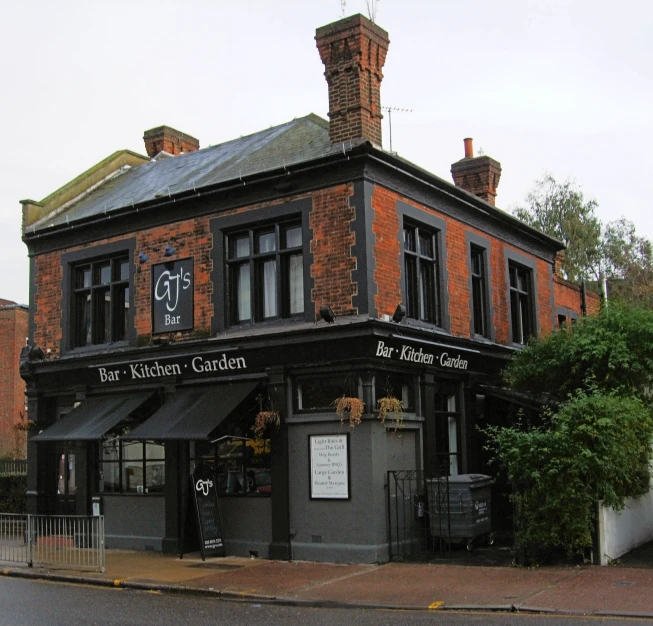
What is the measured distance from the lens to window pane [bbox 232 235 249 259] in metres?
16.5

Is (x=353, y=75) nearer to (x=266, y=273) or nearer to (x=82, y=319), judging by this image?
(x=266, y=273)

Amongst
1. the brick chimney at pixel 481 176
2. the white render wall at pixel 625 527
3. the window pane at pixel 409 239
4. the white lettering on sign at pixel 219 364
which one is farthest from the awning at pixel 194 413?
the brick chimney at pixel 481 176

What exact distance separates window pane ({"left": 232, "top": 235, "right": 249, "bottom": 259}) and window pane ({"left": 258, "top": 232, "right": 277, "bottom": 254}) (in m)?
0.31

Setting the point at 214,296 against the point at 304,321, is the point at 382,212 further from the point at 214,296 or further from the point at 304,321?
→ the point at 214,296

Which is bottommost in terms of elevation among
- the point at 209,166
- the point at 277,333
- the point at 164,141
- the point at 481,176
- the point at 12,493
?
the point at 12,493

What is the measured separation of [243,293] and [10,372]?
2912cm

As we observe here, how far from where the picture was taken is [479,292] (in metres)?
19.0

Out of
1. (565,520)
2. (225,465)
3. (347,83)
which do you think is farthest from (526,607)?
(347,83)

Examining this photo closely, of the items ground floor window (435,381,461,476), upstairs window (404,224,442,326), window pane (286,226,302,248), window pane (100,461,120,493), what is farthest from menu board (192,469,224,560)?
upstairs window (404,224,442,326)

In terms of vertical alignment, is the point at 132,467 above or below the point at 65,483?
above

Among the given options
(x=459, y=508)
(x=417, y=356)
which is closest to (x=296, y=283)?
(x=417, y=356)

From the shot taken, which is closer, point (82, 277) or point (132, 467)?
point (132, 467)

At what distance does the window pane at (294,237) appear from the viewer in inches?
625

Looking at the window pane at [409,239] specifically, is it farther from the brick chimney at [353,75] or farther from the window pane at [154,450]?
the window pane at [154,450]
